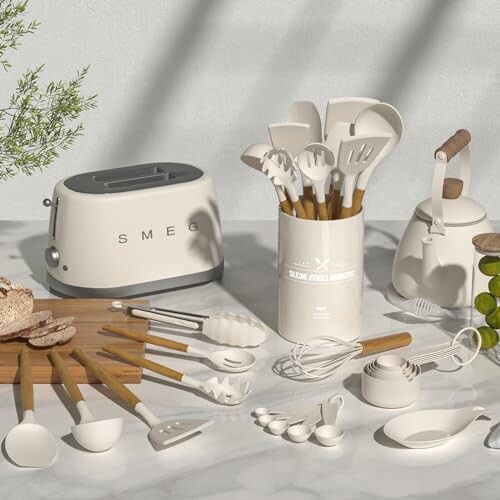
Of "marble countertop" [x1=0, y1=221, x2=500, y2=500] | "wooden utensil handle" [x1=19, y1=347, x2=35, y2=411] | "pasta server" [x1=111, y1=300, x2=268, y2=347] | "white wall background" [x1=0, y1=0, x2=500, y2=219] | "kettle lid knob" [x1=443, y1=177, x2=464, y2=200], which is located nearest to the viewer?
"marble countertop" [x1=0, y1=221, x2=500, y2=500]

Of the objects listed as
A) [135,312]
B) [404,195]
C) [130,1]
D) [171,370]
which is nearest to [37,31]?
[130,1]

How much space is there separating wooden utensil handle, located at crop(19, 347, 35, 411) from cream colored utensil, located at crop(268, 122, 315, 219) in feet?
1.45

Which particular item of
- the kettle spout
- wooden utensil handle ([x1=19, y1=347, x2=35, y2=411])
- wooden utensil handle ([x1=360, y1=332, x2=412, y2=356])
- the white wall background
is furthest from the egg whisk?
the white wall background

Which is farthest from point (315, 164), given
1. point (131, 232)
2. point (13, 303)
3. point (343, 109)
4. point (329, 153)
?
point (13, 303)

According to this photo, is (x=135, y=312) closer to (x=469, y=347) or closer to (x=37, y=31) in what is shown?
(x=469, y=347)

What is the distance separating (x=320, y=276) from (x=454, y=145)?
0.32m

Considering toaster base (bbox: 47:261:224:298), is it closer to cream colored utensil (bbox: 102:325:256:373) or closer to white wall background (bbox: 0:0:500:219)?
cream colored utensil (bbox: 102:325:256:373)

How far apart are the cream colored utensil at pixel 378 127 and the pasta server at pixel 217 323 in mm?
248

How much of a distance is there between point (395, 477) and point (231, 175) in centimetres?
184

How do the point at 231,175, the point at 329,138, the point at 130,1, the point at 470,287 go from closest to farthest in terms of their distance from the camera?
the point at 329,138
the point at 470,287
the point at 130,1
the point at 231,175

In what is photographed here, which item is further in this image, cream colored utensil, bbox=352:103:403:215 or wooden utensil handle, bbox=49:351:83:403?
cream colored utensil, bbox=352:103:403:215

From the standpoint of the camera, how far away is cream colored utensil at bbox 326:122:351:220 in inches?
59.0

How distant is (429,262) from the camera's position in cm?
161

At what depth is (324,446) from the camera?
1.26 m
